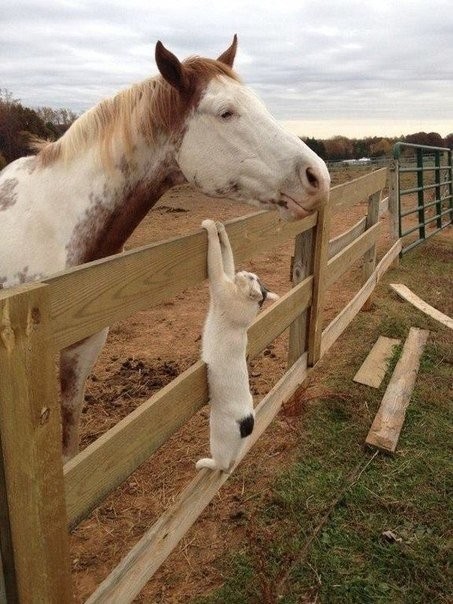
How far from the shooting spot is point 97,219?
7.20ft

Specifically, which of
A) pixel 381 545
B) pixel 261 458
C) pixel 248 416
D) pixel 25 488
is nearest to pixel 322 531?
pixel 381 545

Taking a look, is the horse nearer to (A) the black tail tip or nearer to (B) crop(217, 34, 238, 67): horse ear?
(B) crop(217, 34, 238, 67): horse ear

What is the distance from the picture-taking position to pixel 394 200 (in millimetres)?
7266

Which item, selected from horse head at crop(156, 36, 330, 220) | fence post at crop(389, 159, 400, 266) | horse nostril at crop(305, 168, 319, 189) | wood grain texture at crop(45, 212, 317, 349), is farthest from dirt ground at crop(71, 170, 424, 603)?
fence post at crop(389, 159, 400, 266)

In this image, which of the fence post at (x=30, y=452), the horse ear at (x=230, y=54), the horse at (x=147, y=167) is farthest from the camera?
the horse ear at (x=230, y=54)

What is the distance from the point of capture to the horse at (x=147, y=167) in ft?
6.85

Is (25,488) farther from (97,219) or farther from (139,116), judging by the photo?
(139,116)

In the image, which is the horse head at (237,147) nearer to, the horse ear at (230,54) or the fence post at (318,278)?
the horse ear at (230,54)

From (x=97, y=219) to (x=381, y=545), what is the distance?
1.97m

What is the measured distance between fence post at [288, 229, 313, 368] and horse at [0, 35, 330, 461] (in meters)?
1.20

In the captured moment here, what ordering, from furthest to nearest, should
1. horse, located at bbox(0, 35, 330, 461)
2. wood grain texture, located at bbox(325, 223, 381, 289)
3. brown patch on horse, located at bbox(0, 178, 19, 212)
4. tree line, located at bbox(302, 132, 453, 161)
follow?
tree line, located at bbox(302, 132, 453, 161) → wood grain texture, located at bbox(325, 223, 381, 289) → brown patch on horse, located at bbox(0, 178, 19, 212) → horse, located at bbox(0, 35, 330, 461)

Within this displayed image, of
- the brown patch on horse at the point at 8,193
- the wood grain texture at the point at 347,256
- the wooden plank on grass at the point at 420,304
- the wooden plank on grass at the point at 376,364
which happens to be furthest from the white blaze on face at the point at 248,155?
the wooden plank on grass at the point at 420,304

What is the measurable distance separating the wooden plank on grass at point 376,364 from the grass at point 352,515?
0.08 metres

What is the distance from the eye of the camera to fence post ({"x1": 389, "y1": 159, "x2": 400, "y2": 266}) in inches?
278
